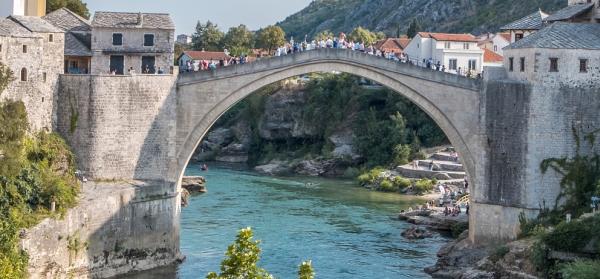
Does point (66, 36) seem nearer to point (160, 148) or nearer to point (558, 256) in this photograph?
point (160, 148)

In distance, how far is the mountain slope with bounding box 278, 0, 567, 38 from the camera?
349 feet

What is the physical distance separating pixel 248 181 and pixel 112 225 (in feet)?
89.9

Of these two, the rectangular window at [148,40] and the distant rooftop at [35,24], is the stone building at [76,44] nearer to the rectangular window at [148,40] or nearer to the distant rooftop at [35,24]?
the distant rooftop at [35,24]

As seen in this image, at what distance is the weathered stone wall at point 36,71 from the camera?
3977 centimetres

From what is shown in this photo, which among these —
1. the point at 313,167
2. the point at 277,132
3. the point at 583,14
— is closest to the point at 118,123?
the point at 583,14

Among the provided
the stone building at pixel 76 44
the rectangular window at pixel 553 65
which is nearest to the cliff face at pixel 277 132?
the stone building at pixel 76 44

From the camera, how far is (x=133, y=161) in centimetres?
4341

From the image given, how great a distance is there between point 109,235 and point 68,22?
36.7 ft

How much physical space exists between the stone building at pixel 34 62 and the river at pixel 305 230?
7.40 m

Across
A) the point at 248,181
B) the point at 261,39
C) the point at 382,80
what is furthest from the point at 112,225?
the point at 261,39

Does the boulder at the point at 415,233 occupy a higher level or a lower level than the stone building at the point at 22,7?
lower

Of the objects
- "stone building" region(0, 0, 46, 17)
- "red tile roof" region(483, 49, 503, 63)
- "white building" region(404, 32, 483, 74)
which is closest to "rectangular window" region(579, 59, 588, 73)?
"stone building" region(0, 0, 46, 17)

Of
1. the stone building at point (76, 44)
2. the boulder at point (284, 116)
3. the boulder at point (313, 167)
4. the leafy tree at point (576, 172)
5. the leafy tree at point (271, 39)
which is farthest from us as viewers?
the leafy tree at point (271, 39)

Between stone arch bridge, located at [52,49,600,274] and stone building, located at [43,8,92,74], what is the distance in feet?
8.98
